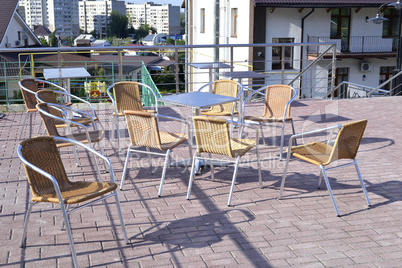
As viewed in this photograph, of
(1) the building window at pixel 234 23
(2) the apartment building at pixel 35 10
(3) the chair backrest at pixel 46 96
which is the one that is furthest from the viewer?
(2) the apartment building at pixel 35 10

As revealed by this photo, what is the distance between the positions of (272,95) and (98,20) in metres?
196

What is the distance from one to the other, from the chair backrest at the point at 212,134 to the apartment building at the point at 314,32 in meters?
21.5

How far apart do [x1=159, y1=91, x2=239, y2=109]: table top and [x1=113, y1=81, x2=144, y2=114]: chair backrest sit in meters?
1.13

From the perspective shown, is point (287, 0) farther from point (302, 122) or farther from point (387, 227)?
point (387, 227)

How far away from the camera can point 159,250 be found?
3713mm

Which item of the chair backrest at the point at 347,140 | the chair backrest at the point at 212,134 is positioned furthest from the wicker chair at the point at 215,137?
the chair backrest at the point at 347,140

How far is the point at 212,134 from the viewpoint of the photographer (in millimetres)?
4668

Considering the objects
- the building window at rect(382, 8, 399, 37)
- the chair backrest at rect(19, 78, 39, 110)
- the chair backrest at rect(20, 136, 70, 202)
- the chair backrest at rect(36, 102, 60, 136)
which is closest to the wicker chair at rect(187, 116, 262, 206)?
the chair backrest at rect(20, 136, 70, 202)

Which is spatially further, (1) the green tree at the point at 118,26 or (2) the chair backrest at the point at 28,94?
(1) the green tree at the point at 118,26

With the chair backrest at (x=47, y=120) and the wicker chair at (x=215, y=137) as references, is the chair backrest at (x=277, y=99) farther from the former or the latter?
the chair backrest at (x=47, y=120)

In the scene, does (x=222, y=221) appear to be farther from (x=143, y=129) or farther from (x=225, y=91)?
(x=225, y=91)

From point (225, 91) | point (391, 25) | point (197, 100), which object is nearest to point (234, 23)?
point (391, 25)

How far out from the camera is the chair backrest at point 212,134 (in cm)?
456

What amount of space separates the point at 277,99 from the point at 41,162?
12.0 feet
